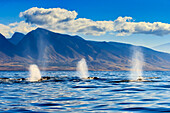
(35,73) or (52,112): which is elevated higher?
(35,73)

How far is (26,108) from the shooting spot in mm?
22422

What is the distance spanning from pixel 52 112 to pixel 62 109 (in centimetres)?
158

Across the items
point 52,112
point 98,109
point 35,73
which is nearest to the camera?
point 52,112

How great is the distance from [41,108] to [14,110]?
91.7 inches

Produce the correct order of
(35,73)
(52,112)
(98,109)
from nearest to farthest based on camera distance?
(52,112), (98,109), (35,73)

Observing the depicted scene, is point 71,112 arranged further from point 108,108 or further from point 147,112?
point 147,112

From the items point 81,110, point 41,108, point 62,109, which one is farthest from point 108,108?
point 41,108

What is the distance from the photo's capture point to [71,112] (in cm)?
2056

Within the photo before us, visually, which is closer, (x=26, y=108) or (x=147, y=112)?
(x=147, y=112)

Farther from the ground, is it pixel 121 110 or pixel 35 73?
pixel 35 73

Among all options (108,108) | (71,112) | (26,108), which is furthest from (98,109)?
(26,108)

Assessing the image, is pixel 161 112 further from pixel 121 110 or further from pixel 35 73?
pixel 35 73

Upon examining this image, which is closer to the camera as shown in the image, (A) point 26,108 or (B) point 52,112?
(B) point 52,112

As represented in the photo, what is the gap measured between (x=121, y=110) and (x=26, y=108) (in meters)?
8.34
